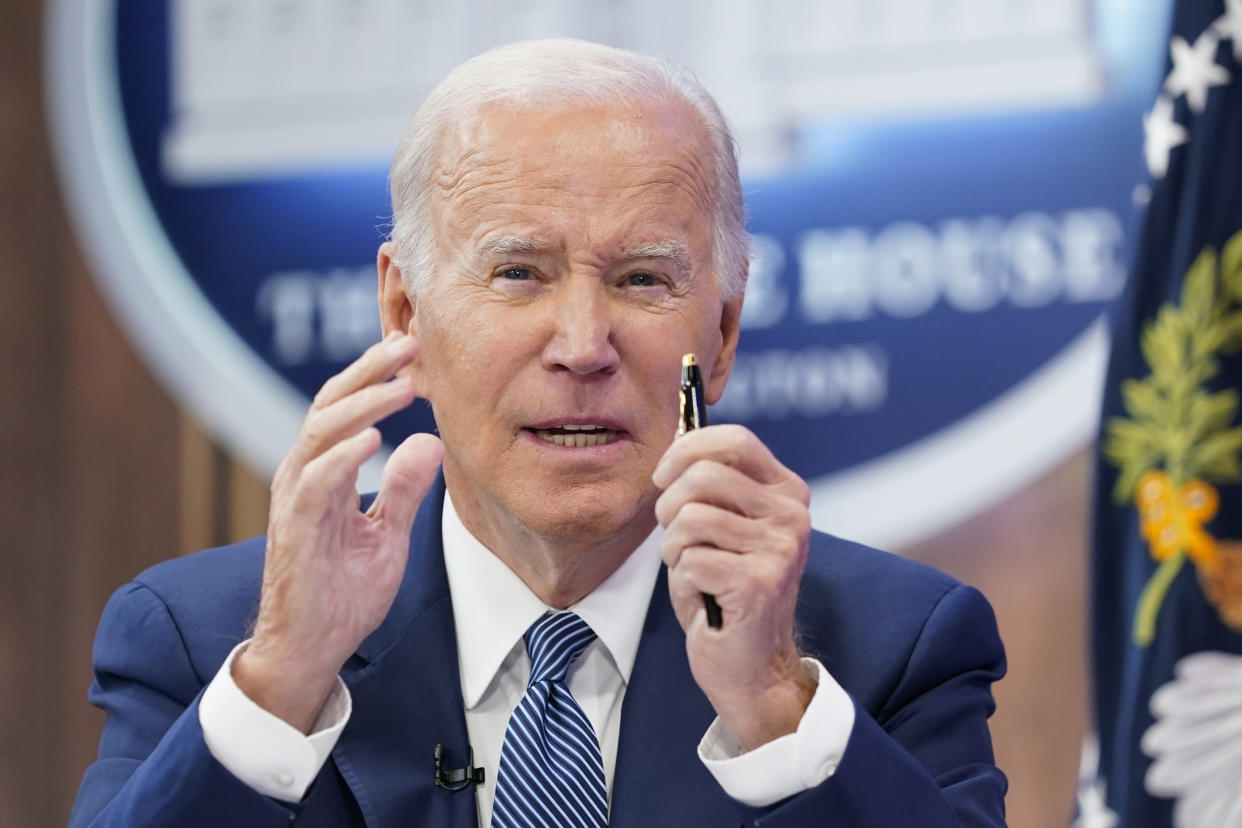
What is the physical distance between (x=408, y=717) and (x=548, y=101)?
903mm

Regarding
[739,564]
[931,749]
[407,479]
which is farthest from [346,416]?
[931,749]

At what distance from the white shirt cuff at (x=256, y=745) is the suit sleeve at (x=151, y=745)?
0.06 feet

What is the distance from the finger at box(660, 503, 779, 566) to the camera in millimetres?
1699

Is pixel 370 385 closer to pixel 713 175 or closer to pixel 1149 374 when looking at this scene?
pixel 713 175

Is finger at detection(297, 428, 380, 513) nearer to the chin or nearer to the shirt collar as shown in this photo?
the chin

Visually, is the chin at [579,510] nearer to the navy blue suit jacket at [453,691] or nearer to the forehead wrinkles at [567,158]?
the navy blue suit jacket at [453,691]

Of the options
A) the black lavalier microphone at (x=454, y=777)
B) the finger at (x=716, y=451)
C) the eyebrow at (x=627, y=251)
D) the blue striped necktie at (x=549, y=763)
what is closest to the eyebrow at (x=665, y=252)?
the eyebrow at (x=627, y=251)

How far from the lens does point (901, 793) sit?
5.78ft

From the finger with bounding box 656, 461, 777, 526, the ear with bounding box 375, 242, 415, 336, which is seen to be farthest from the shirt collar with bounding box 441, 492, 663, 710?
the finger with bounding box 656, 461, 777, 526

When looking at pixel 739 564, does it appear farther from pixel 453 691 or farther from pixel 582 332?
pixel 453 691

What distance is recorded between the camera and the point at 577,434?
6.57 ft

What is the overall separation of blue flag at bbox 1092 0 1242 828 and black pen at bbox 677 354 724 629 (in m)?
1.59

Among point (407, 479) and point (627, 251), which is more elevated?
point (627, 251)

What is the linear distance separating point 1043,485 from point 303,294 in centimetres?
205
